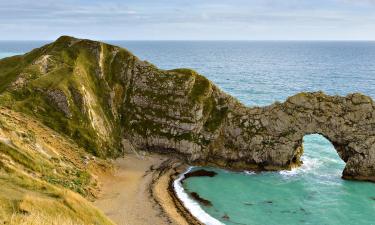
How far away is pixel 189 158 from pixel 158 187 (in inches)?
543

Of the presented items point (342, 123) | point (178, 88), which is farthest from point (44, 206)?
point (342, 123)

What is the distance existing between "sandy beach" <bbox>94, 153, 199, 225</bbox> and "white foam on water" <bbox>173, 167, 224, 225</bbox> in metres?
1.03

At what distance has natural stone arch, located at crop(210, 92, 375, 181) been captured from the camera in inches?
2874

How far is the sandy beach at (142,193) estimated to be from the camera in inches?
2217

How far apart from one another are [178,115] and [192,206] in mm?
26054

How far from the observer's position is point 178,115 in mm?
82750

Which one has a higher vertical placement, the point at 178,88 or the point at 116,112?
the point at 178,88

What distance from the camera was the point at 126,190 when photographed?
6525cm

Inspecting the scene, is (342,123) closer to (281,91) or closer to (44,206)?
(44,206)

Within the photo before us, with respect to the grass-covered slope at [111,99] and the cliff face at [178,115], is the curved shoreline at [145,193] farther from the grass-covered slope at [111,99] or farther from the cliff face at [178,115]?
the grass-covered slope at [111,99]

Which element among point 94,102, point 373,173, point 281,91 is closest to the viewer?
point 373,173

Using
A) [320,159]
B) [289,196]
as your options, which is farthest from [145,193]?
[320,159]

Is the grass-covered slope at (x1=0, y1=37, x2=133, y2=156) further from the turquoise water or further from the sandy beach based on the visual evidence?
the turquoise water

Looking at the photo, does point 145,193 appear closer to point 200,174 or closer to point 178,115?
point 200,174
